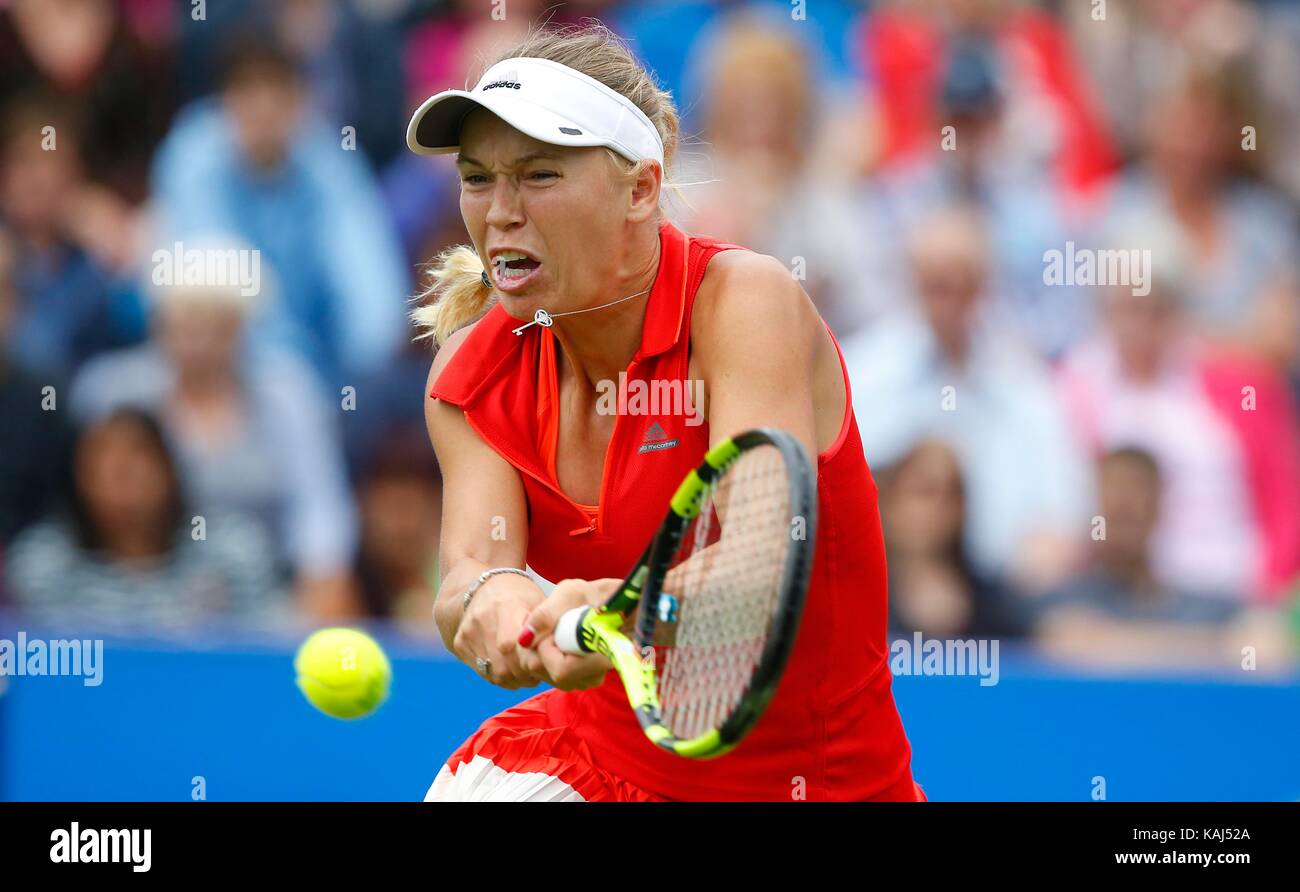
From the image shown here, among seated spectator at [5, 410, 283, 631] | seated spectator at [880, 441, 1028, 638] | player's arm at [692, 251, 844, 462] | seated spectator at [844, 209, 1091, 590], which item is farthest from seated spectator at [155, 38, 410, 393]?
player's arm at [692, 251, 844, 462]

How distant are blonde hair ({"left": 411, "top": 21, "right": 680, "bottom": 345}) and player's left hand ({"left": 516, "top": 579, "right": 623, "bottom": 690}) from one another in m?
0.80

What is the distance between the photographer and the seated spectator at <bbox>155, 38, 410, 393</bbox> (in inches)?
301

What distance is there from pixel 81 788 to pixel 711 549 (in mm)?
3992

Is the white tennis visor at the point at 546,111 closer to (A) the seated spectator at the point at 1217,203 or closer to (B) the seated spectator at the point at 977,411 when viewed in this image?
(B) the seated spectator at the point at 977,411

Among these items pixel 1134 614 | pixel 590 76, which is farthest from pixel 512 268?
pixel 1134 614

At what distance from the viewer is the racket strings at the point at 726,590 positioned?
2.91 m

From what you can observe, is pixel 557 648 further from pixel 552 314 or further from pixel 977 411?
pixel 977 411

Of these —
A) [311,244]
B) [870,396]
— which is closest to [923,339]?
[870,396]

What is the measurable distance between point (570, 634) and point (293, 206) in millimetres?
5005

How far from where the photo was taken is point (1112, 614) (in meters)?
6.94

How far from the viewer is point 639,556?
3.47 metres

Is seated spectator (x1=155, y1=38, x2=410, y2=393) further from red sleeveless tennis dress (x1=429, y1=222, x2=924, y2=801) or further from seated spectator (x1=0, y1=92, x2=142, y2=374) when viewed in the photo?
red sleeveless tennis dress (x1=429, y1=222, x2=924, y2=801)

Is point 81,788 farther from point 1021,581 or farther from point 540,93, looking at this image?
point 540,93

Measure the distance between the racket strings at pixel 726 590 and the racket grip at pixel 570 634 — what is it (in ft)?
0.53
